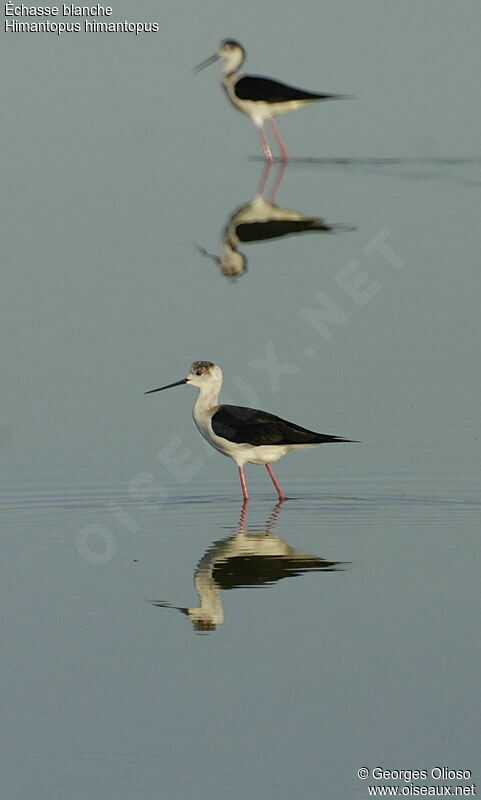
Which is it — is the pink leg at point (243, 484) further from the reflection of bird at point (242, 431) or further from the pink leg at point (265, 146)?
the pink leg at point (265, 146)

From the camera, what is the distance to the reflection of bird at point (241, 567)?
23.6 feet

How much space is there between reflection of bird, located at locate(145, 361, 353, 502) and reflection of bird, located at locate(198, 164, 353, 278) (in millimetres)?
3822

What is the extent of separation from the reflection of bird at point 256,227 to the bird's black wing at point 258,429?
13.7 ft

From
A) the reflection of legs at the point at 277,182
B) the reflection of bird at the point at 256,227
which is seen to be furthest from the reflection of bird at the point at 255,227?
the reflection of legs at the point at 277,182

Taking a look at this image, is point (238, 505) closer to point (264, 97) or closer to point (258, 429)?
point (258, 429)

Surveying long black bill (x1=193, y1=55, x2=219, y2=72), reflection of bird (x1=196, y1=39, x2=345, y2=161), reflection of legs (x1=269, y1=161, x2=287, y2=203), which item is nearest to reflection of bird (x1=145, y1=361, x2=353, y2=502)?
reflection of legs (x1=269, y1=161, x2=287, y2=203)

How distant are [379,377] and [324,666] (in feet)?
16.4

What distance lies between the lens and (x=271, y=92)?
788 inches

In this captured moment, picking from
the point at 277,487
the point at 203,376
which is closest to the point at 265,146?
the point at 203,376

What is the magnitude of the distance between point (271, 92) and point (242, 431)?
10.9 metres

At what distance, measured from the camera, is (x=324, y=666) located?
6.45 m

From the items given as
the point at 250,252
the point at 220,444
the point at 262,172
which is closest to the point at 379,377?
the point at 220,444

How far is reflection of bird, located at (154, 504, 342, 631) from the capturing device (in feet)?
23.6

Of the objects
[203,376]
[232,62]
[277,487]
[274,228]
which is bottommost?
[277,487]
